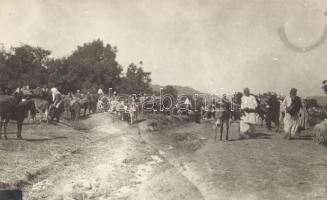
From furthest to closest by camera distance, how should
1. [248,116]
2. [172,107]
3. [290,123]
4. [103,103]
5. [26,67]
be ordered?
[103,103]
[172,107]
[26,67]
[248,116]
[290,123]

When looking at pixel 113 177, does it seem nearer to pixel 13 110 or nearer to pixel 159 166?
pixel 159 166

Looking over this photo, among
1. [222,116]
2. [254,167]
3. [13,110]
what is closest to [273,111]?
[222,116]

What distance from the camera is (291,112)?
1074 centimetres

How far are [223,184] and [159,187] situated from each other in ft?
3.56

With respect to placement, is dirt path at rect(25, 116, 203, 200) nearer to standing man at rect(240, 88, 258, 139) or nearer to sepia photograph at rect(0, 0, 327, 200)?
sepia photograph at rect(0, 0, 327, 200)

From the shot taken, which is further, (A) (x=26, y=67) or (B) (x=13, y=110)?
(A) (x=26, y=67)

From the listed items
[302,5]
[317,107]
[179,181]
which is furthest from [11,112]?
A: [317,107]

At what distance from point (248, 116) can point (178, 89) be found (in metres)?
1.85

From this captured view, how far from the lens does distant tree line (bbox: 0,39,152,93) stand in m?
10.8

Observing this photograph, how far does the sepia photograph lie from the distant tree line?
0.21 ft

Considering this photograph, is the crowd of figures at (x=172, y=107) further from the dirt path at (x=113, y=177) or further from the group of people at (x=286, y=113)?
the dirt path at (x=113, y=177)

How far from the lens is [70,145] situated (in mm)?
9398

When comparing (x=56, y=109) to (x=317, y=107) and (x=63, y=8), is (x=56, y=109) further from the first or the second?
(x=317, y=107)

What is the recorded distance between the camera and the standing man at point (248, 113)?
10.9m
